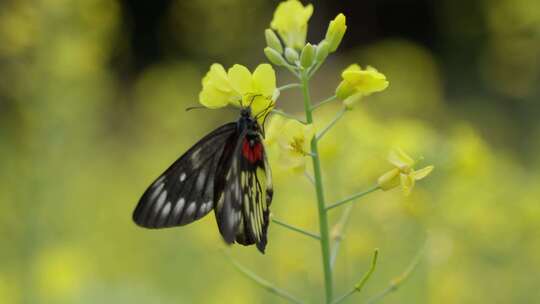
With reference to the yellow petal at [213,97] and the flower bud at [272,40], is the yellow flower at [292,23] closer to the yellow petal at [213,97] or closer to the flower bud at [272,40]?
the flower bud at [272,40]

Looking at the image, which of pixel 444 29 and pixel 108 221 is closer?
pixel 108 221

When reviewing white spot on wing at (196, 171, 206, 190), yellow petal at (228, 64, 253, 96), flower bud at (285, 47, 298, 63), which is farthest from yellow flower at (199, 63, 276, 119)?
white spot on wing at (196, 171, 206, 190)

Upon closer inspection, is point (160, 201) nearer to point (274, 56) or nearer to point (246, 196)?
point (246, 196)

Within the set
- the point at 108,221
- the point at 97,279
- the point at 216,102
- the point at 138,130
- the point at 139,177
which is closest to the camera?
the point at 216,102

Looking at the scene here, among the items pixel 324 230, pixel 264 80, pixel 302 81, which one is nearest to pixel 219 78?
pixel 264 80

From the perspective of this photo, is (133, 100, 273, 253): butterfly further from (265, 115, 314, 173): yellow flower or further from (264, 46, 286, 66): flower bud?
(264, 46, 286, 66): flower bud

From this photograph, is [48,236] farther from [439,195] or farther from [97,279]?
[439,195]

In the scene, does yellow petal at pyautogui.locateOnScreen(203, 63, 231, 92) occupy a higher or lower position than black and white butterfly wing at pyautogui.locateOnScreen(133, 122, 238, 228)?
higher

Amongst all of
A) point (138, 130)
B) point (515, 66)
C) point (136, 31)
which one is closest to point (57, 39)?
point (515, 66)
